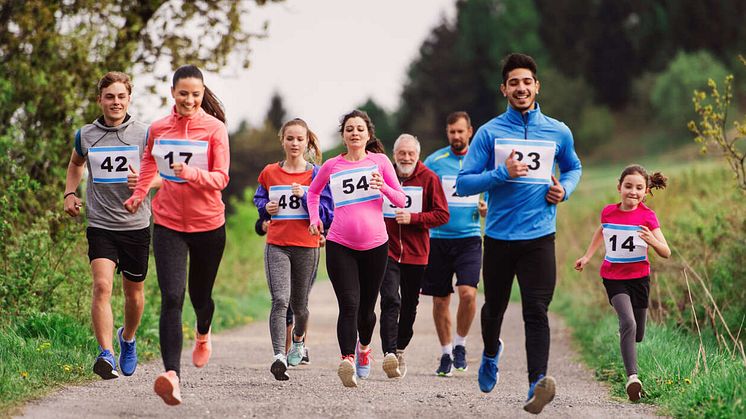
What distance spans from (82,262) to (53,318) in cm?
150

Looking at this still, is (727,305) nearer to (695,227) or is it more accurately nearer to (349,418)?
(695,227)

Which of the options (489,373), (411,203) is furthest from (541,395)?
(411,203)

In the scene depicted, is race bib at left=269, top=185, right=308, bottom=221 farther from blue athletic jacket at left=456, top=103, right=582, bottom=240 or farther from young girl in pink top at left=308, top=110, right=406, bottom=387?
blue athletic jacket at left=456, top=103, right=582, bottom=240

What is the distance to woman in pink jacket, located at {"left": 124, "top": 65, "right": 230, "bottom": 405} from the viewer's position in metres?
7.10

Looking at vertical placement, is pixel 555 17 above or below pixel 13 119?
above

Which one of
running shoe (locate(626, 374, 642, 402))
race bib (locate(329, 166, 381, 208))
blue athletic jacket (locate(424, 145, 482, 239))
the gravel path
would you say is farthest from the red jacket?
running shoe (locate(626, 374, 642, 402))

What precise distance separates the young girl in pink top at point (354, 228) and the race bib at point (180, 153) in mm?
1427

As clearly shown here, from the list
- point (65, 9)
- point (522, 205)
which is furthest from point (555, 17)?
point (522, 205)

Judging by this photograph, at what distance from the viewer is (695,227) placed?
41.7 feet

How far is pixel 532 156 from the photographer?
7.33 metres

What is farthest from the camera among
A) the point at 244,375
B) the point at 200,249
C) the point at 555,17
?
the point at 555,17

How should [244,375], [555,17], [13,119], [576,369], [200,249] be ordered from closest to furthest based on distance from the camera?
[200,249] → [244,375] → [576,369] → [13,119] → [555,17]

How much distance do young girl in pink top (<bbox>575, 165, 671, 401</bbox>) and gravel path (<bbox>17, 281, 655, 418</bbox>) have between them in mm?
635

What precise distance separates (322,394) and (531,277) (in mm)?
1742
